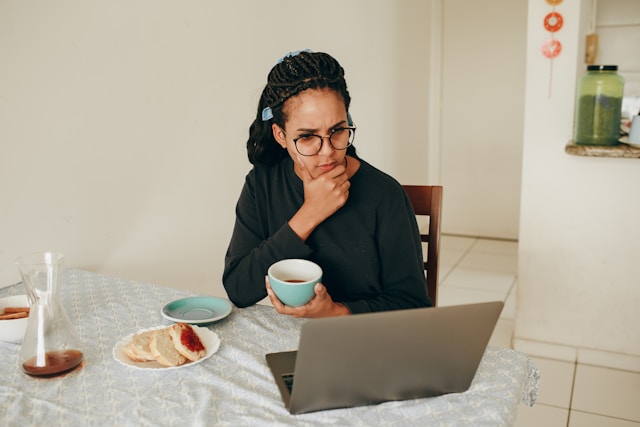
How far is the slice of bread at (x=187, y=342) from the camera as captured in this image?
A: 106cm

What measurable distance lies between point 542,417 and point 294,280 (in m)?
1.38

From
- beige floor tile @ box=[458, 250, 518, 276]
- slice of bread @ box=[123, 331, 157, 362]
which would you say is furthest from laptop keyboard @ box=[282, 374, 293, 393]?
beige floor tile @ box=[458, 250, 518, 276]

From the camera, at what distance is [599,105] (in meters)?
2.23

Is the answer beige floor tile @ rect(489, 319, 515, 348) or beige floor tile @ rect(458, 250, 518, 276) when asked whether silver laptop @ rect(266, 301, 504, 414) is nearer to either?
beige floor tile @ rect(489, 319, 515, 348)

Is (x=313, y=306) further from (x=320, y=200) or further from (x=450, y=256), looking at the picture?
(x=450, y=256)

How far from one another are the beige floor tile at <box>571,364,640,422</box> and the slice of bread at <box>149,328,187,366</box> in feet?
5.53

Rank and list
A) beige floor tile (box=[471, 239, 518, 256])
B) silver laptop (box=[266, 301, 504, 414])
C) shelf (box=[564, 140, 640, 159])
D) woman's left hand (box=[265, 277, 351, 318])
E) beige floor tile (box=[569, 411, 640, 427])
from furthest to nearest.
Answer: beige floor tile (box=[471, 239, 518, 256]), shelf (box=[564, 140, 640, 159]), beige floor tile (box=[569, 411, 640, 427]), woman's left hand (box=[265, 277, 351, 318]), silver laptop (box=[266, 301, 504, 414])

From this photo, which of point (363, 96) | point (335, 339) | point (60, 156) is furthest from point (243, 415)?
point (363, 96)

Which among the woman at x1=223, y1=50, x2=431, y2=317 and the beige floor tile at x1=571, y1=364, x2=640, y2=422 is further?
the beige floor tile at x1=571, y1=364, x2=640, y2=422

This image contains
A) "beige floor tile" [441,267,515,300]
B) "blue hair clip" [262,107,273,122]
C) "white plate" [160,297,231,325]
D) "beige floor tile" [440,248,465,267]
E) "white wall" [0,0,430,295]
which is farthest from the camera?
"beige floor tile" [440,248,465,267]

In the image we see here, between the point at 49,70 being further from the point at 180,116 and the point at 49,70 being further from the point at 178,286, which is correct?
the point at 178,286

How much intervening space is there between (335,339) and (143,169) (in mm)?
1250

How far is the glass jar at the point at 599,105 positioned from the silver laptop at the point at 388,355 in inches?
65.3

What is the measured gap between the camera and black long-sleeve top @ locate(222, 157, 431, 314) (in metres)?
1.29
